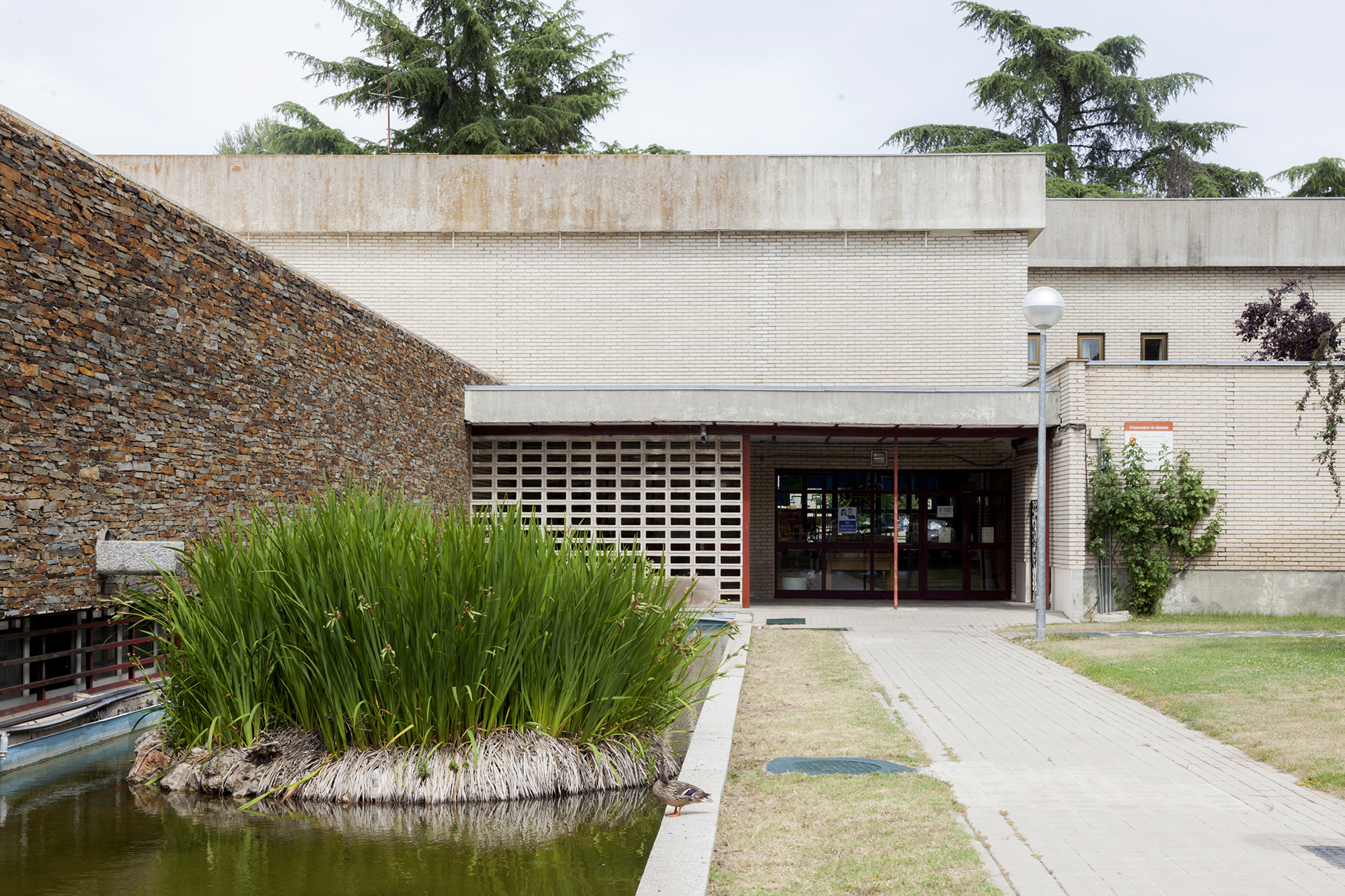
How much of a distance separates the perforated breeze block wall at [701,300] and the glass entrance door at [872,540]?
2.16 metres

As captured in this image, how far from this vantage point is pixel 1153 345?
24094mm

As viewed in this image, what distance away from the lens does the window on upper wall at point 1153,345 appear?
23978 millimetres

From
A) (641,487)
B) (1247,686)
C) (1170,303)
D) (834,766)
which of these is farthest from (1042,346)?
(1170,303)

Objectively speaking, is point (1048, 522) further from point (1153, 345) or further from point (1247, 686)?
point (1247, 686)

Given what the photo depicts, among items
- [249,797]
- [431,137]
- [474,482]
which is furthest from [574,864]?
[431,137]

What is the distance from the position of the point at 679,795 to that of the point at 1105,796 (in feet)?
7.56

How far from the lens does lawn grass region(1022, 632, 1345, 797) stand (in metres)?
7.05

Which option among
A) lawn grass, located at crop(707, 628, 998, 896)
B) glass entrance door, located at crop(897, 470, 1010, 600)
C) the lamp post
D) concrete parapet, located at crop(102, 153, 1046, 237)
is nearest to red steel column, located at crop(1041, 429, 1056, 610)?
glass entrance door, located at crop(897, 470, 1010, 600)

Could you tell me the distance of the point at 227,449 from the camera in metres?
10.4

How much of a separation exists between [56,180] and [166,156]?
605 inches

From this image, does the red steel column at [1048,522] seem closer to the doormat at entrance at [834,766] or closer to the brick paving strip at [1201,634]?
the brick paving strip at [1201,634]

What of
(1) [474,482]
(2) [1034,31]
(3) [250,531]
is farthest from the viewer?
(2) [1034,31]

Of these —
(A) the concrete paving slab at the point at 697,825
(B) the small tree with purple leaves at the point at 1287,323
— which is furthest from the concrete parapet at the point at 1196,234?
(A) the concrete paving slab at the point at 697,825

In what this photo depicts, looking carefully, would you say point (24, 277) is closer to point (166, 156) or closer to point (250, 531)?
point (250, 531)
